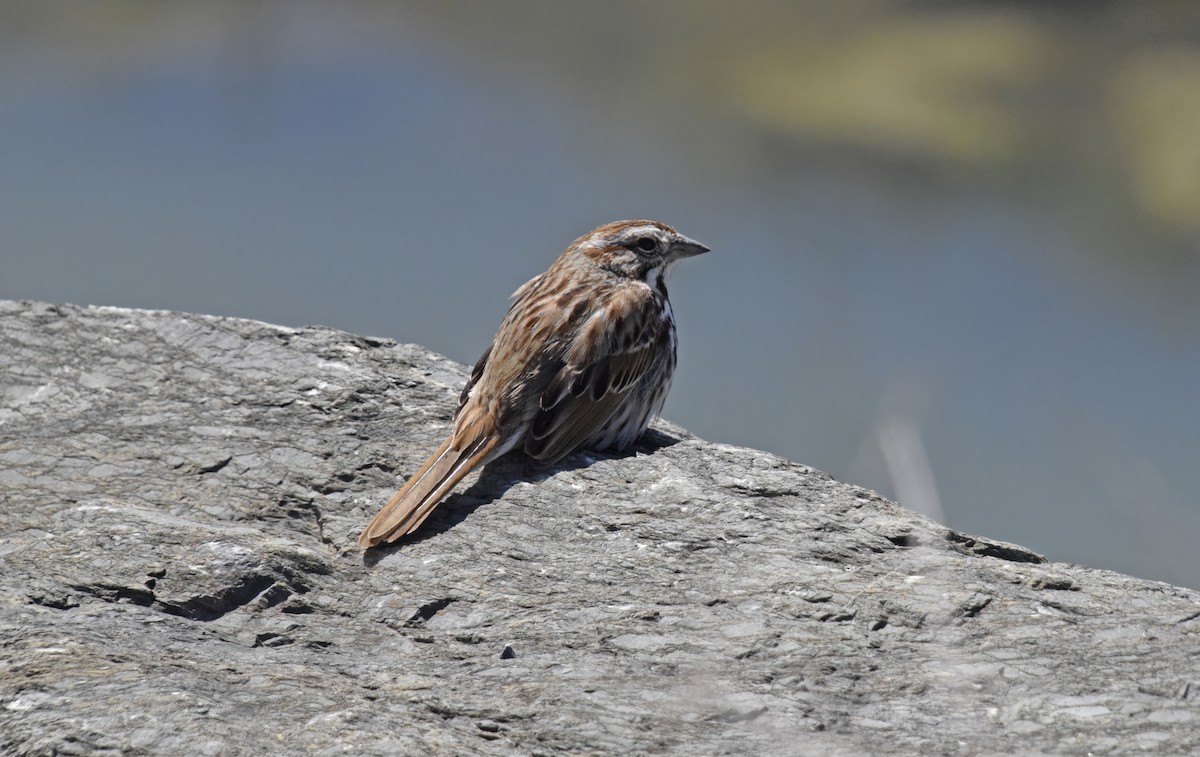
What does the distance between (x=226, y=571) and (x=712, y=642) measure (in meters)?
1.79

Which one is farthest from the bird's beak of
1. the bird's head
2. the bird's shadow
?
the bird's shadow

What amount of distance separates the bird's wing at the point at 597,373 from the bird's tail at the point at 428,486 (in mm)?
301

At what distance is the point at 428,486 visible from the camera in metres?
5.93

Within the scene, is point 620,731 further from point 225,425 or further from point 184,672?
point 225,425

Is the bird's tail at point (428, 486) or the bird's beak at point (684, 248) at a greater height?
the bird's beak at point (684, 248)

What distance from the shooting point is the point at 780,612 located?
493cm

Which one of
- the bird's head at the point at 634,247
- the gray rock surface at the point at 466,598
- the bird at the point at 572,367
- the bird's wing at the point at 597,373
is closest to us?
→ the gray rock surface at the point at 466,598

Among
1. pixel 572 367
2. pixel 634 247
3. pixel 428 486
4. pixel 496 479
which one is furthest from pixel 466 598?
pixel 634 247

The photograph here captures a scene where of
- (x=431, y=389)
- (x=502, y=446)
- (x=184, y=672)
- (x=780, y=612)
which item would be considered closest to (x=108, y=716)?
(x=184, y=672)

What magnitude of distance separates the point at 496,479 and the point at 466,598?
3.95ft

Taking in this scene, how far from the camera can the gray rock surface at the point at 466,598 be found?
398 centimetres

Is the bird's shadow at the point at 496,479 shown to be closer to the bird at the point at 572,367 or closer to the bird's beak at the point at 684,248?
the bird at the point at 572,367

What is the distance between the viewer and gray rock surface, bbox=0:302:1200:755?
13.1 feet

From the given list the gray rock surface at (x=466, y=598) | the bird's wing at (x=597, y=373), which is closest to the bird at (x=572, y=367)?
the bird's wing at (x=597, y=373)
